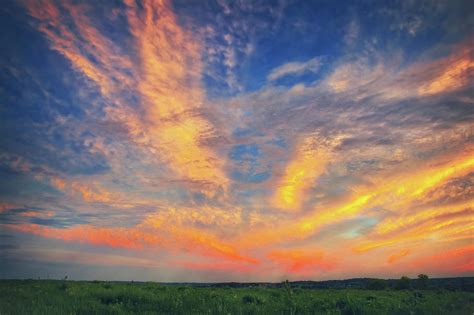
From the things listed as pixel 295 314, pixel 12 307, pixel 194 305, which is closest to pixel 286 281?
pixel 295 314

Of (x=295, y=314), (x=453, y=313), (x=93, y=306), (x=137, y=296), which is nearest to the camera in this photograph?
(x=93, y=306)

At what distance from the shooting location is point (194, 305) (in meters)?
12.5

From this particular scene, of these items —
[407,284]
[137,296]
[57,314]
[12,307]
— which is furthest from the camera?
[407,284]

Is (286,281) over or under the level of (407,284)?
under

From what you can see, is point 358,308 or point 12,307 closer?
point 12,307

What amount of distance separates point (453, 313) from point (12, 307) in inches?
607

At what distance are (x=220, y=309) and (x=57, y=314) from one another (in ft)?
16.1

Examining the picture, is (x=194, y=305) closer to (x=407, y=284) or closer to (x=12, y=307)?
(x=12, y=307)

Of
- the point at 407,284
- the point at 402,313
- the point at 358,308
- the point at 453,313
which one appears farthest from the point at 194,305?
the point at 407,284

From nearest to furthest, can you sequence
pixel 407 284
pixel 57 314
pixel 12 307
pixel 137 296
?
pixel 57 314 → pixel 12 307 → pixel 137 296 → pixel 407 284

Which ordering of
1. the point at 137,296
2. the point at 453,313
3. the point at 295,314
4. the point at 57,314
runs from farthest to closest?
1. the point at 137,296
2. the point at 453,313
3. the point at 295,314
4. the point at 57,314

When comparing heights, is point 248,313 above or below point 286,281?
below

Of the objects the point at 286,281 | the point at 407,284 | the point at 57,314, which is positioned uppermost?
the point at 407,284

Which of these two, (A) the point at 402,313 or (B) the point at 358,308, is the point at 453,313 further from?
(B) the point at 358,308
